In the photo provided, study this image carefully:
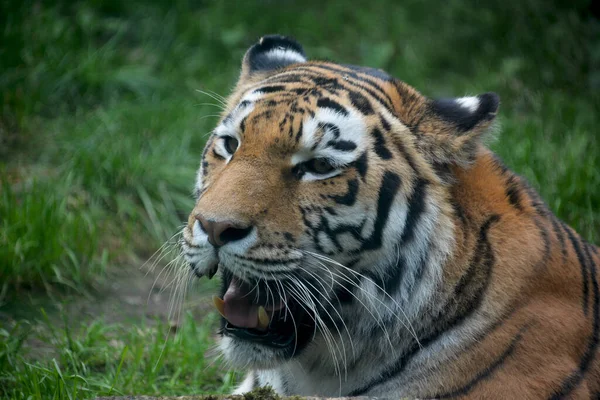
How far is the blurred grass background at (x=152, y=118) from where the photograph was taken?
4.19 m

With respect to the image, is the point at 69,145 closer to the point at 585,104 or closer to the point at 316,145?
the point at 316,145

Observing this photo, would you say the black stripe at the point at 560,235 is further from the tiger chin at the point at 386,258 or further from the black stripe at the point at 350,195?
the black stripe at the point at 350,195

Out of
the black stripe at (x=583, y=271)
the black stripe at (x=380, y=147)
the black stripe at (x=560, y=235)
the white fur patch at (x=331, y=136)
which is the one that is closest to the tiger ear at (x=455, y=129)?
the black stripe at (x=380, y=147)

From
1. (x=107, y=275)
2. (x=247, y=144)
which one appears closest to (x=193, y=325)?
(x=107, y=275)

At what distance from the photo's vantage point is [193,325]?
4457 millimetres

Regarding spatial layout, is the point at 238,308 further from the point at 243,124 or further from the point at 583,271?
the point at 583,271

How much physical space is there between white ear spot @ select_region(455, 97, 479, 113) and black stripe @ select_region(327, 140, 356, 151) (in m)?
0.50

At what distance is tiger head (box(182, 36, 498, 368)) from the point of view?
9.29 ft

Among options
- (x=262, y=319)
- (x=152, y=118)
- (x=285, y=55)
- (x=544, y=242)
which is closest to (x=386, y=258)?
(x=262, y=319)

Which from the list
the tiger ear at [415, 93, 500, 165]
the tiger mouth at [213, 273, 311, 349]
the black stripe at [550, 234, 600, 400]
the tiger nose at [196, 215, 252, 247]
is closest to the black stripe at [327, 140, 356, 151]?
the tiger ear at [415, 93, 500, 165]

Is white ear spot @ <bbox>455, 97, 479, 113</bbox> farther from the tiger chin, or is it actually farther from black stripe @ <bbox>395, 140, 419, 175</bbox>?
black stripe @ <bbox>395, 140, 419, 175</bbox>

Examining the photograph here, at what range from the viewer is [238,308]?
3020 mm

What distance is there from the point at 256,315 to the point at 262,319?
0.13 ft

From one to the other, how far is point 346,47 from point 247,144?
5.53 meters
